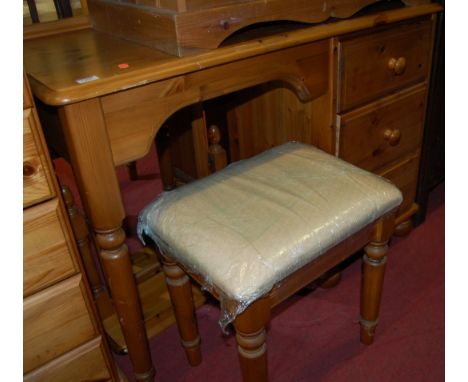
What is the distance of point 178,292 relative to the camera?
3.61 ft

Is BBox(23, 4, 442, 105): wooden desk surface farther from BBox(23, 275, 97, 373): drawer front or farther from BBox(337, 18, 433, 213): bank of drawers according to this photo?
BBox(23, 275, 97, 373): drawer front

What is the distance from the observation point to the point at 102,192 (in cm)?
Answer: 85

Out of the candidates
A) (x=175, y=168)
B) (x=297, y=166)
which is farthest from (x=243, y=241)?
(x=175, y=168)

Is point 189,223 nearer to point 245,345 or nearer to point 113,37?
point 245,345

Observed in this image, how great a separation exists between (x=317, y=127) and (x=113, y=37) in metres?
0.55

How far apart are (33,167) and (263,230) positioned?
1.35ft

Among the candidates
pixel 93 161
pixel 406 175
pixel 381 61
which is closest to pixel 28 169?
pixel 93 161

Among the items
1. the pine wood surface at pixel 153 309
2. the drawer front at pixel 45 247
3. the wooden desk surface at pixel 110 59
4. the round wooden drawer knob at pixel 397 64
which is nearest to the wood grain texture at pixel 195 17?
the wooden desk surface at pixel 110 59

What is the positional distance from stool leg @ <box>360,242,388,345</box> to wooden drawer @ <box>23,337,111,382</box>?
0.64 meters

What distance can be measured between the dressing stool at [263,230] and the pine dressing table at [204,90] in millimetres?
118

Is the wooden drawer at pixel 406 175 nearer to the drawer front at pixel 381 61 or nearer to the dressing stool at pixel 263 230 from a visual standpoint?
the drawer front at pixel 381 61

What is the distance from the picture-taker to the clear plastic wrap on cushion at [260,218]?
0.82m

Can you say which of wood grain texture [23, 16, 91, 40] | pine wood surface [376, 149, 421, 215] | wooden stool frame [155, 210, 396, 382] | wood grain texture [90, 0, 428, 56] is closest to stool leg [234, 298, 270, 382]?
wooden stool frame [155, 210, 396, 382]

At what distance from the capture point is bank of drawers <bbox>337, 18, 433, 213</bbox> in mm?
1145
